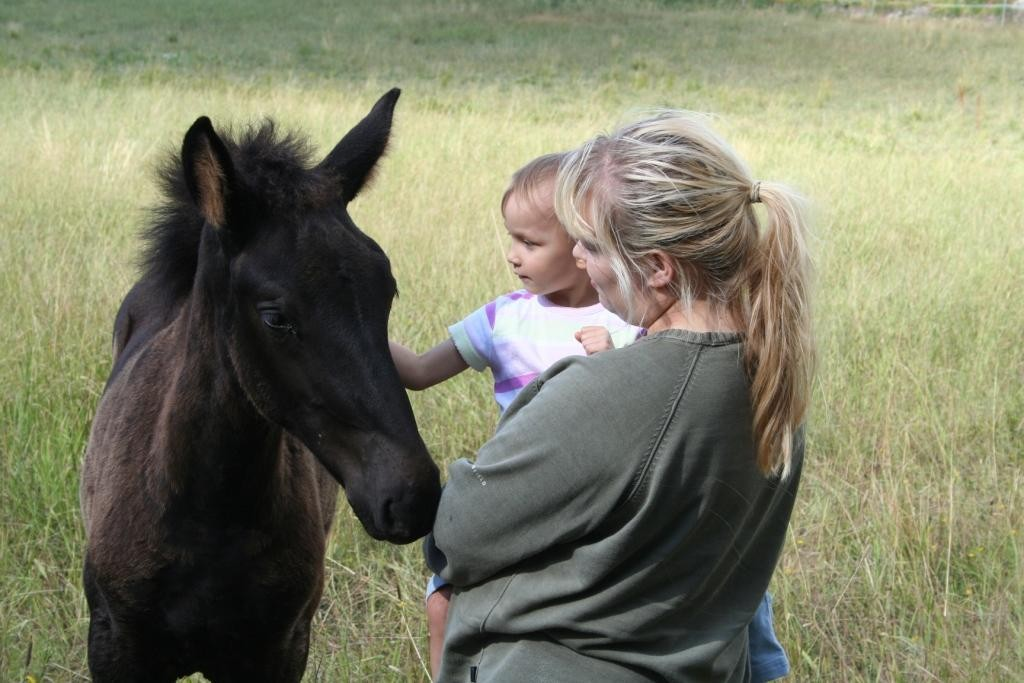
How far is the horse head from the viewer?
80.7 inches

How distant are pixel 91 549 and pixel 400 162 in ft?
23.0

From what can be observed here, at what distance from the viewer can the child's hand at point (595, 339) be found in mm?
2125

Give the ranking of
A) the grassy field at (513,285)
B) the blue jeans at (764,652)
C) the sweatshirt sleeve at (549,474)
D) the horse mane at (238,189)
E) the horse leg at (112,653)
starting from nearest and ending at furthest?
the sweatshirt sleeve at (549,474)
the blue jeans at (764,652)
the horse mane at (238,189)
the horse leg at (112,653)
the grassy field at (513,285)

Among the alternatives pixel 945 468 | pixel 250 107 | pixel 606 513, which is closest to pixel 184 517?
pixel 606 513

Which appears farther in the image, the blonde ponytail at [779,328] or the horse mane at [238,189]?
the horse mane at [238,189]

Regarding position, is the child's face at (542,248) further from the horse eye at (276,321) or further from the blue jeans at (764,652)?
the blue jeans at (764,652)

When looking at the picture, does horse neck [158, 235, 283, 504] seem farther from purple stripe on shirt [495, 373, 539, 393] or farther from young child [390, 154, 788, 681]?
purple stripe on shirt [495, 373, 539, 393]

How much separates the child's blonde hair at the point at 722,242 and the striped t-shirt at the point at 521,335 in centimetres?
69

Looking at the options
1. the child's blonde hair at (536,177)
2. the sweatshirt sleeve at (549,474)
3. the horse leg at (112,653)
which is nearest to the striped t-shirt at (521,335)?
the child's blonde hair at (536,177)

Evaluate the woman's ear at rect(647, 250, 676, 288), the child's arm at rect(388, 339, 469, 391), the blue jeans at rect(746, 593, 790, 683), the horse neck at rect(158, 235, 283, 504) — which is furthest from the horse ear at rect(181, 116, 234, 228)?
the blue jeans at rect(746, 593, 790, 683)

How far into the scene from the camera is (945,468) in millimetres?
4266

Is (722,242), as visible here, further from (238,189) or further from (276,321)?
(238,189)

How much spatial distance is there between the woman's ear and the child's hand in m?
0.31

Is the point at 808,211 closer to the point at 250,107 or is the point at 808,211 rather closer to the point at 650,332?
the point at 650,332
